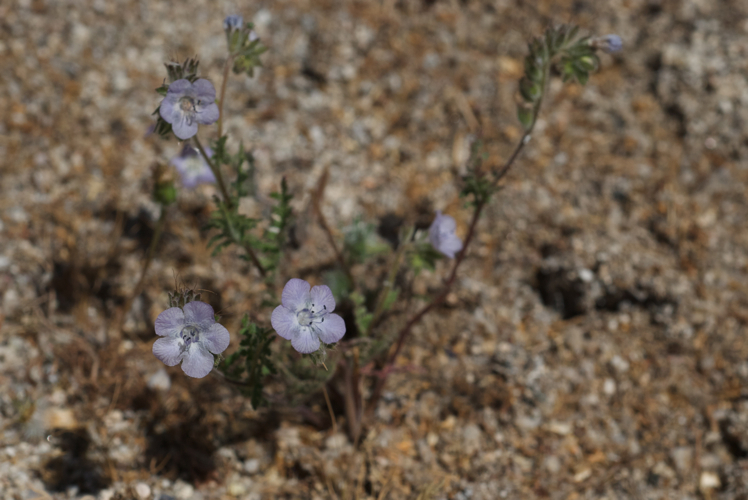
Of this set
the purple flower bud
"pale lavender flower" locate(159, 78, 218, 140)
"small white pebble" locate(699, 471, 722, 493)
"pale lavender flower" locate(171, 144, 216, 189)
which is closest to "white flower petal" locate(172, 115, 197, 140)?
"pale lavender flower" locate(159, 78, 218, 140)

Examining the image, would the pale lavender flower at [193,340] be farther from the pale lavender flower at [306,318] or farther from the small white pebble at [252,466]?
the small white pebble at [252,466]

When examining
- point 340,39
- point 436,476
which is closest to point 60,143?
point 340,39

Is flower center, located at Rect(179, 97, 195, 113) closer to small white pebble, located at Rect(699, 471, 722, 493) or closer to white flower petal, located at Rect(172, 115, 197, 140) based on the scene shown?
white flower petal, located at Rect(172, 115, 197, 140)

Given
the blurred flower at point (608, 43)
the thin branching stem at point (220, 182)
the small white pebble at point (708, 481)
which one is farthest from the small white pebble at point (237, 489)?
the blurred flower at point (608, 43)

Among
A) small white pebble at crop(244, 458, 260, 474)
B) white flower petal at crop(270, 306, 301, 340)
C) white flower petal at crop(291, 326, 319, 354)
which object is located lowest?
small white pebble at crop(244, 458, 260, 474)

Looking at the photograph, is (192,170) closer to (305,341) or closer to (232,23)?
(232,23)
